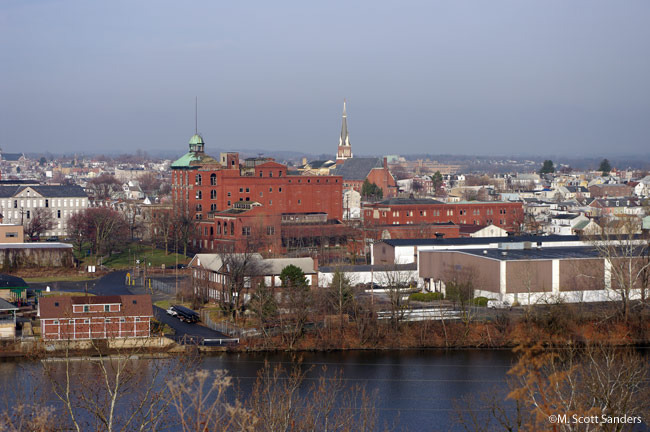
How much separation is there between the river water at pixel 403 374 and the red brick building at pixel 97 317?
124cm

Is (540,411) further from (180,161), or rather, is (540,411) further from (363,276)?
(180,161)

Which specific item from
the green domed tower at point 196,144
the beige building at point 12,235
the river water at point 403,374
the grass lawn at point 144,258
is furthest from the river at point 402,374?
the green domed tower at point 196,144

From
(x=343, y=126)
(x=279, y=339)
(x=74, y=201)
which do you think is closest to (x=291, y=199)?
(x=74, y=201)

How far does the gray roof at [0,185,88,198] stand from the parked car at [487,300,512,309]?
26618mm

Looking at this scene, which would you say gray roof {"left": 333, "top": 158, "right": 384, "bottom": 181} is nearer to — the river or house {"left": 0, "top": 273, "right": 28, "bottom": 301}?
house {"left": 0, "top": 273, "right": 28, "bottom": 301}

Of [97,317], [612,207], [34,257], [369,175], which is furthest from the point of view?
[369,175]

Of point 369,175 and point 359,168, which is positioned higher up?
point 359,168

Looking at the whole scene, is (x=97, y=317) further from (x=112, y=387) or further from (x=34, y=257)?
(x=34, y=257)

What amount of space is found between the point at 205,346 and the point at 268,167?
20.5 metres

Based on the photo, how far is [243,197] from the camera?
37.5 metres

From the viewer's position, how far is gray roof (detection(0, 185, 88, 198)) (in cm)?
4278

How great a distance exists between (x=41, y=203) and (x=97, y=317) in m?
25.8

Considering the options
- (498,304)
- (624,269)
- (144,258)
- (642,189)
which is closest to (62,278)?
(144,258)

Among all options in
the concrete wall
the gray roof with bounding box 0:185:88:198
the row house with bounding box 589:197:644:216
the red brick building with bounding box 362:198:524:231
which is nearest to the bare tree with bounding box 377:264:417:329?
the concrete wall
